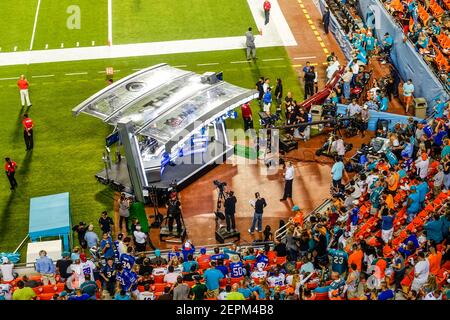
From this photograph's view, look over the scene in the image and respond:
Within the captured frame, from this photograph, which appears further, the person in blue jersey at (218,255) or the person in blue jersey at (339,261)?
the person in blue jersey at (218,255)

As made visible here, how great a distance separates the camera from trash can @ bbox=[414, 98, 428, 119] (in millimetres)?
27953

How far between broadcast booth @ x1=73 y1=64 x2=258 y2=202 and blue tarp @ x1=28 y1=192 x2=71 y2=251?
223 centimetres

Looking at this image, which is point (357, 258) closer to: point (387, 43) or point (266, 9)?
point (387, 43)

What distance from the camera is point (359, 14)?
36.4 m

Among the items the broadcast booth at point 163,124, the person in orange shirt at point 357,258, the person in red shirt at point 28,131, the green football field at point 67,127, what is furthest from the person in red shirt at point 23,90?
the person in orange shirt at point 357,258

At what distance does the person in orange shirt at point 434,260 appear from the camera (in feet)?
58.9

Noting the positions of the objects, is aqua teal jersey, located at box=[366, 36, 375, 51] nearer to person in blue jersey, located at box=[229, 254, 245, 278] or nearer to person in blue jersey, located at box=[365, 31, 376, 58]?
person in blue jersey, located at box=[365, 31, 376, 58]

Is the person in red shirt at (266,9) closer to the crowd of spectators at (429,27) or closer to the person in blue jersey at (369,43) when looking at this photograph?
the crowd of spectators at (429,27)

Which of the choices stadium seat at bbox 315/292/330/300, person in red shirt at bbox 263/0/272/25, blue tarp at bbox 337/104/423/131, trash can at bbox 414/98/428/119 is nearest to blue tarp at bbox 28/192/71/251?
stadium seat at bbox 315/292/330/300

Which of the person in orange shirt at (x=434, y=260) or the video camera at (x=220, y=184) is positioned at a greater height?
the video camera at (x=220, y=184)

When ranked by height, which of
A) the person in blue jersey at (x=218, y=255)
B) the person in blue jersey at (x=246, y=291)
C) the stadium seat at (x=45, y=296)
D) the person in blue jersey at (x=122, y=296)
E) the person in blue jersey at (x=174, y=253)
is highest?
the person in blue jersey at (x=174, y=253)

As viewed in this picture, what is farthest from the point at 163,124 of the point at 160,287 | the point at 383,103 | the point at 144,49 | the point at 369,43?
the point at 369,43
